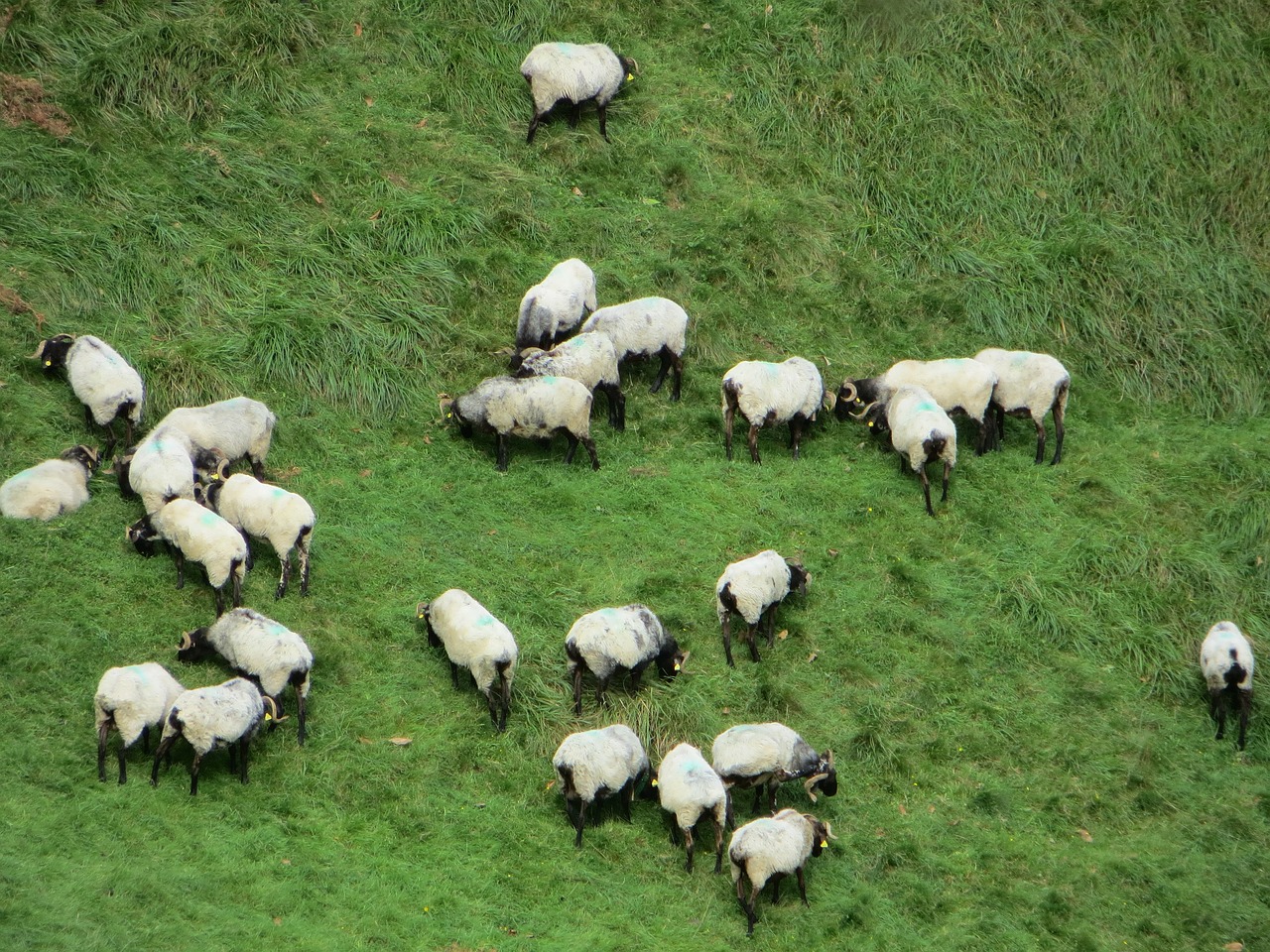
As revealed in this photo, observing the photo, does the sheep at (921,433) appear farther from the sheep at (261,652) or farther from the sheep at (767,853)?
the sheep at (261,652)

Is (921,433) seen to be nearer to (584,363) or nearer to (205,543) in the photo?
(584,363)

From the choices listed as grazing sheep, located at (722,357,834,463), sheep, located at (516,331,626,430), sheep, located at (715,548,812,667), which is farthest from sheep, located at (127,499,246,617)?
grazing sheep, located at (722,357,834,463)

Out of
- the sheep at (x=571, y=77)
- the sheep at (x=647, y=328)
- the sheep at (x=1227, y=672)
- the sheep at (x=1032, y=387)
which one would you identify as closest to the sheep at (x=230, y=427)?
the sheep at (x=647, y=328)

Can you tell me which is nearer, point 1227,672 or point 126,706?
point 126,706

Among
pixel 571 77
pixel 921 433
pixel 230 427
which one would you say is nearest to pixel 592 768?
pixel 230 427

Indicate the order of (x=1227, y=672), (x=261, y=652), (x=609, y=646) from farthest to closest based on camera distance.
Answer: (x=1227, y=672)
(x=609, y=646)
(x=261, y=652)

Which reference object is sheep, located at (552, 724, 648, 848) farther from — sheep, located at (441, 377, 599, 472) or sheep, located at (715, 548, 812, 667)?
sheep, located at (441, 377, 599, 472)

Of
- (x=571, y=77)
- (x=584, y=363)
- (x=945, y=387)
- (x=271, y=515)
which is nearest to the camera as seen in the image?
(x=271, y=515)
